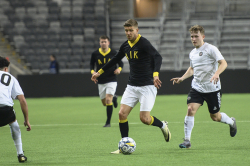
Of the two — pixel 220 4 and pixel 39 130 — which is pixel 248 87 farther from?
pixel 39 130

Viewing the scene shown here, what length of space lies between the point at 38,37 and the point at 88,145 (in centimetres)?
1736

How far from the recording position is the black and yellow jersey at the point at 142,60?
5656 mm

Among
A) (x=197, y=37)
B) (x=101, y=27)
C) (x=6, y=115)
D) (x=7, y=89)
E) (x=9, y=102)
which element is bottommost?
(x=101, y=27)

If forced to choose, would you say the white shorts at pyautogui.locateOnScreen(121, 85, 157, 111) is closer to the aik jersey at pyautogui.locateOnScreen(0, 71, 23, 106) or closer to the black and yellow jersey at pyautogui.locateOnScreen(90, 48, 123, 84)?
the aik jersey at pyautogui.locateOnScreen(0, 71, 23, 106)

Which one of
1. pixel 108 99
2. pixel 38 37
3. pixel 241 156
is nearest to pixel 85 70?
pixel 38 37

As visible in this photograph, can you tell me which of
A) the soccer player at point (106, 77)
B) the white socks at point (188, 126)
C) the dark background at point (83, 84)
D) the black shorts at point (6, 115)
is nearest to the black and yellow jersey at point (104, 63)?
the soccer player at point (106, 77)

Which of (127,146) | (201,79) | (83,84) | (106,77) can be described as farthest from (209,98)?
(83,84)

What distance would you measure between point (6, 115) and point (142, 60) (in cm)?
211

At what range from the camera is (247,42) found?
853 inches

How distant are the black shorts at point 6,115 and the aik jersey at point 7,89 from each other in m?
0.06

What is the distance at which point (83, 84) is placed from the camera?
18.4 meters

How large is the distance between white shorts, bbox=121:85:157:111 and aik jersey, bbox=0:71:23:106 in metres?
1.63

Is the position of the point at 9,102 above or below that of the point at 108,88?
above

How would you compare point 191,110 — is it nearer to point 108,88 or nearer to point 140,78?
point 140,78
